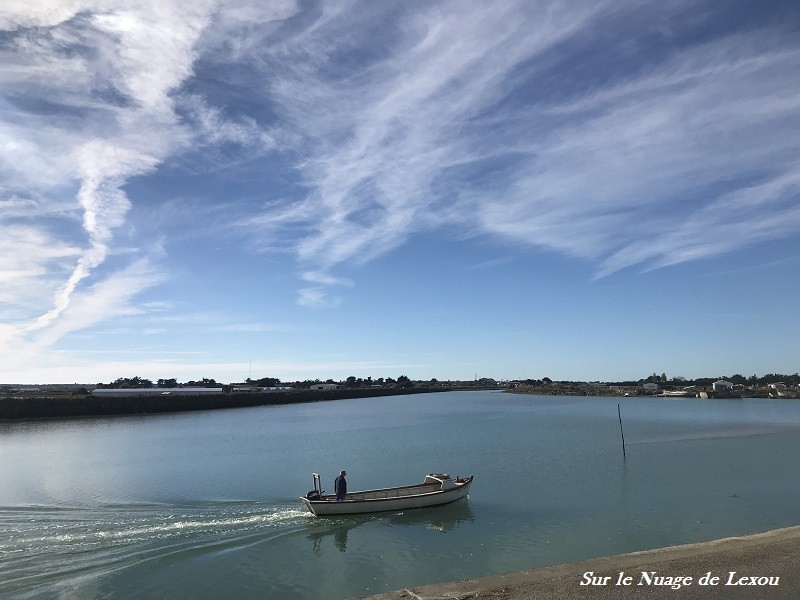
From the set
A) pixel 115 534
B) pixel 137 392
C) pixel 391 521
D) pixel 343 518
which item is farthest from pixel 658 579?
pixel 137 392

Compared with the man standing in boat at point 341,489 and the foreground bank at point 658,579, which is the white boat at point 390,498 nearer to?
the man standing in boat at point 341,489

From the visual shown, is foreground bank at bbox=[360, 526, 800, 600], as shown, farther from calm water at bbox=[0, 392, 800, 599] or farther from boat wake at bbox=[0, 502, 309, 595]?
boat wake at bbox=[0, 502, 309, 595]

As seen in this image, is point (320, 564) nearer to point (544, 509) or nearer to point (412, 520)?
point (412, 520)

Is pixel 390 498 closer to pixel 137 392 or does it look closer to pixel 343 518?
pixel 343 518

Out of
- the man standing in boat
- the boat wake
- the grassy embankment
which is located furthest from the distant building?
the man standing in boat

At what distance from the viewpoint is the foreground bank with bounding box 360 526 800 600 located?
1162 centimetres

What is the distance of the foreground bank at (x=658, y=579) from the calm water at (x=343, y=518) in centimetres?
293

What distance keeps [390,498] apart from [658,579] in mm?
12770

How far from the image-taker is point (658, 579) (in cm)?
1252

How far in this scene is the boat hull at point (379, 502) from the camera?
74.0ft

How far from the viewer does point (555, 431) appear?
191 feet

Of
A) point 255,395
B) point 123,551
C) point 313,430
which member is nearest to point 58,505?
point 123,551

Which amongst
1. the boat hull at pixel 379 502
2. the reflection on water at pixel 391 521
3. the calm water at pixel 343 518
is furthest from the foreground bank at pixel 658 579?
the boat hull at pixel 379 502

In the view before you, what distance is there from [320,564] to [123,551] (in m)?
6.57
